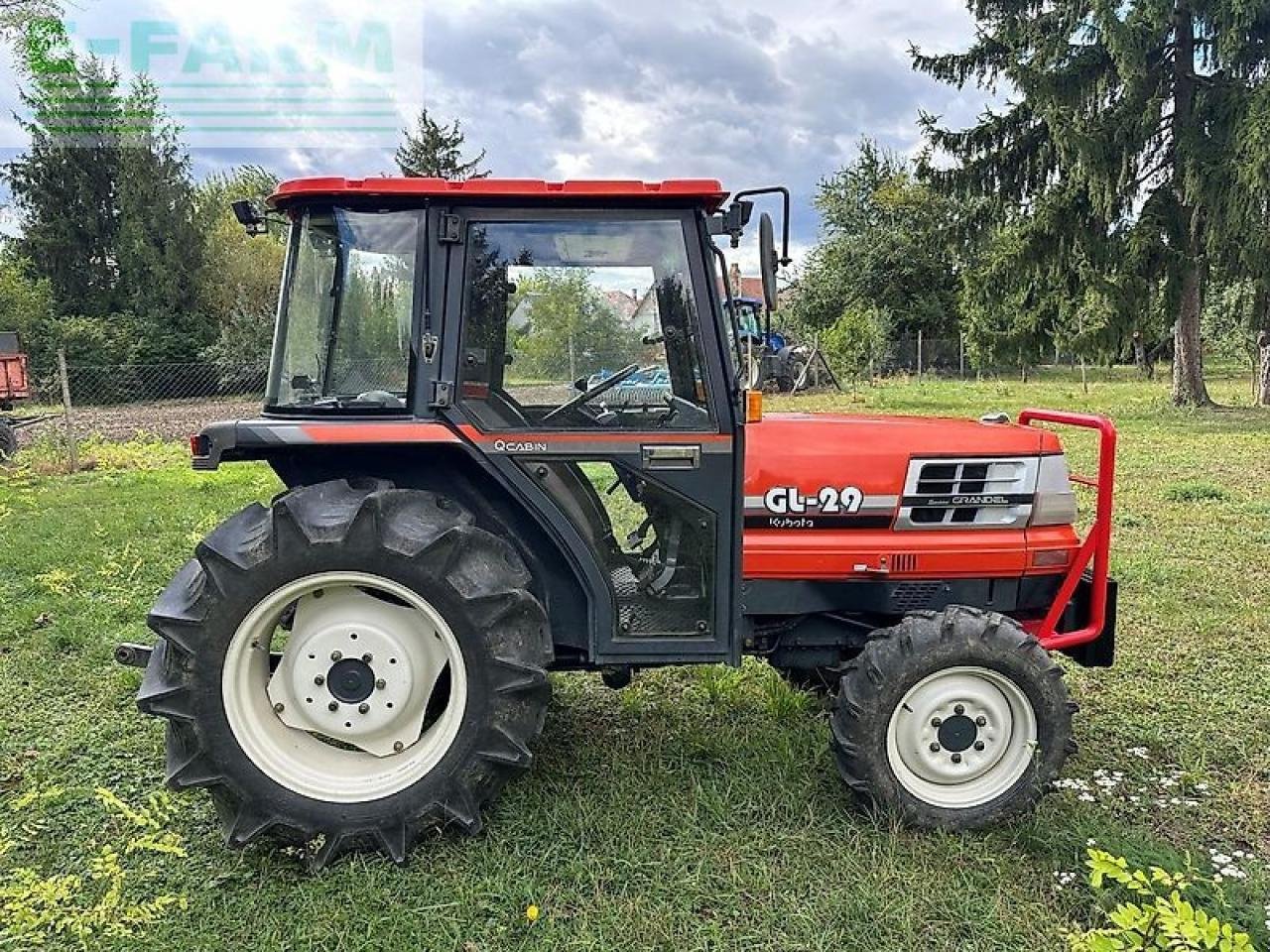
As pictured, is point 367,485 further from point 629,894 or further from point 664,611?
point 629,894

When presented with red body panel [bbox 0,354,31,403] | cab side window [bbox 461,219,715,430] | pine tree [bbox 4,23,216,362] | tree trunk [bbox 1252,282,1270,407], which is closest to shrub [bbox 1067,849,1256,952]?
cab side window [bbox 461,219,715,430]

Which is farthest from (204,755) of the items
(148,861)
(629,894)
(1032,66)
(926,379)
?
(926,379)

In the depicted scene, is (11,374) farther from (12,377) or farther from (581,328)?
(581,328)

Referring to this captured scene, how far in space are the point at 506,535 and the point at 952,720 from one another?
1565mm

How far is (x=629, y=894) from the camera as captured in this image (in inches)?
106

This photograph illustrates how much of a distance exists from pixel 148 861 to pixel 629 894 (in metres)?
1.47

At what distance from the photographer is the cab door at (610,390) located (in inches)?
114

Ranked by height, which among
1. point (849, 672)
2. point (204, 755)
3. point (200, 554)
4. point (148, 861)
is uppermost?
point (200, 554)

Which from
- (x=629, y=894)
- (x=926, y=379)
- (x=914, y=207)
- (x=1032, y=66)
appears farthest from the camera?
(x=914, y=207)

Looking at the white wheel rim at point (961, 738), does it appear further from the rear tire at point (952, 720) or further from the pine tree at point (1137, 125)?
the pine tree at point (1137, 125)

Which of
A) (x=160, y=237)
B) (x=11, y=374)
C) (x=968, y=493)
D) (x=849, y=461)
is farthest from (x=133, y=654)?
(x=160, y=237)

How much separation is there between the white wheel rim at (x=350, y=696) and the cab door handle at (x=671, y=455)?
84 cm

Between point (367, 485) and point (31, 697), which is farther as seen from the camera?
point (31, 697)

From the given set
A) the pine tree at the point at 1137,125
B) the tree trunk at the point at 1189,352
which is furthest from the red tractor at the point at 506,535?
the tree trunk at the point at 1189,352
